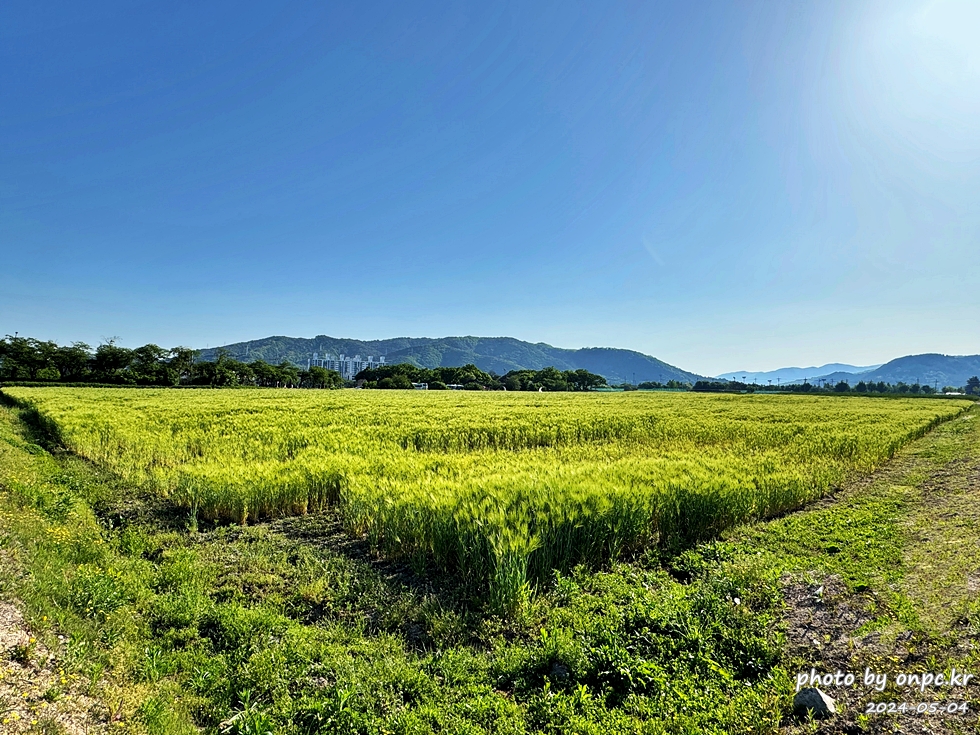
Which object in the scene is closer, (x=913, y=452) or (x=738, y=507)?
(x=738, y=507)

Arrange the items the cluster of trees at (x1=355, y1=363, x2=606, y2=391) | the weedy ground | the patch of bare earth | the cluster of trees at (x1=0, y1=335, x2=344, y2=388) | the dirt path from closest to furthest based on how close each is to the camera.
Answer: the patch of bare earth, the dirt path, the weedy ground, the cluster of trees at (x1=0, y1=335, x2=344, y2=388), the cluster of trees at (x1=355, y1=363, x2=606, y2=391)

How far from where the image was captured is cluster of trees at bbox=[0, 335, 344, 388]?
8888cm

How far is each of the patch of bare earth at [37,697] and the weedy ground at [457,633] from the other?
0.03 meters

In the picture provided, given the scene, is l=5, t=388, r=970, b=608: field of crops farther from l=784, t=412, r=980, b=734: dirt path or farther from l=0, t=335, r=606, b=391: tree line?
l=0, t=335, r=606, b=391: tree line

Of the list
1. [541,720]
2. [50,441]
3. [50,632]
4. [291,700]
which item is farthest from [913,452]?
[50,441]

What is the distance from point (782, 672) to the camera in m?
4.70

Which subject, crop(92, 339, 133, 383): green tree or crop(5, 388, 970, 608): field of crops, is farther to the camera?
crop(92, 339, 133, 383): green tree

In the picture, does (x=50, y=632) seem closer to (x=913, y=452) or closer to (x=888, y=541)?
(x=888, y=541)

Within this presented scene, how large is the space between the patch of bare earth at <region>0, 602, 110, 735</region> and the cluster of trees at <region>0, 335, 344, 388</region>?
119 m

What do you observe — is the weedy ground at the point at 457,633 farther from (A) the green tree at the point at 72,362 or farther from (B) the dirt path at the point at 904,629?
(A) the green tree at the point at 72,362

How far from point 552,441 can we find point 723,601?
1721cm

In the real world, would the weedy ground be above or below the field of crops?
below

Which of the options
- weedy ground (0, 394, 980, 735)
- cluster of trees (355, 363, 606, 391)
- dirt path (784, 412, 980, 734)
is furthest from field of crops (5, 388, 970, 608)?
cluster of trees (355, 363, 606, 391)

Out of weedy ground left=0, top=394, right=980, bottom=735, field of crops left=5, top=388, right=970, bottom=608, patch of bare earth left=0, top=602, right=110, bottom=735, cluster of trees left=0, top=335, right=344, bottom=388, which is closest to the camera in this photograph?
patch of bare earth left=0, top=602, right=110, bottom=735
